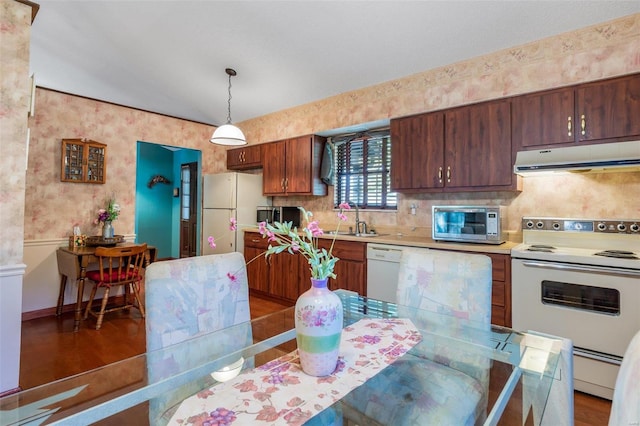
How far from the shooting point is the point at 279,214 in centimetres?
462

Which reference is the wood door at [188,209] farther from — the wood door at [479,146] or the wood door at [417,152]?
the wood door at [479,146]

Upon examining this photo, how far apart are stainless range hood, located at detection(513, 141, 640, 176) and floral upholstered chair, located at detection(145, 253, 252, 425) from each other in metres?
2.31

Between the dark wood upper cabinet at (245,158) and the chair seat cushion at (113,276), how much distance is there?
224 cm

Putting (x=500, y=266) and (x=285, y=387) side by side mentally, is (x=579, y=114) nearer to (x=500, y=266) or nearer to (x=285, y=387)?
(x=500, y=266)

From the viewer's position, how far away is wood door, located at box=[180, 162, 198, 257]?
6523mm

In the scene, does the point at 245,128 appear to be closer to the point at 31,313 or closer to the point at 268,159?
the point at 268,159

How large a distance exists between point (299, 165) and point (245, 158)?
121cm

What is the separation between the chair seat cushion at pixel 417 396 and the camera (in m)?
0.97

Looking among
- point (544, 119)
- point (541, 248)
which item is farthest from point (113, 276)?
point (544, 119)

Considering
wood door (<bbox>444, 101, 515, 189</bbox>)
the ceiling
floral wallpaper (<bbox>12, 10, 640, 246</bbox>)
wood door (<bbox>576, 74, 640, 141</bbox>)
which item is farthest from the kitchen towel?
wood door (<bbox>576, 74, 640, 141</bbox>)

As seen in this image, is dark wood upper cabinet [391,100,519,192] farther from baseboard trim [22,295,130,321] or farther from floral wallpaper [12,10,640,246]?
baseboard trim [22,295,130,321]

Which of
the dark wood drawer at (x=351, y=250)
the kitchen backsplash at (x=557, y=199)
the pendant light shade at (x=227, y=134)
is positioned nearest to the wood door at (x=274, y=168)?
the pendant light shade at (x=227, y=134)

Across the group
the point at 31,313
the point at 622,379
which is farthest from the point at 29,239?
the point at 622,379

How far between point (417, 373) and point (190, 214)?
6286 millimetres
